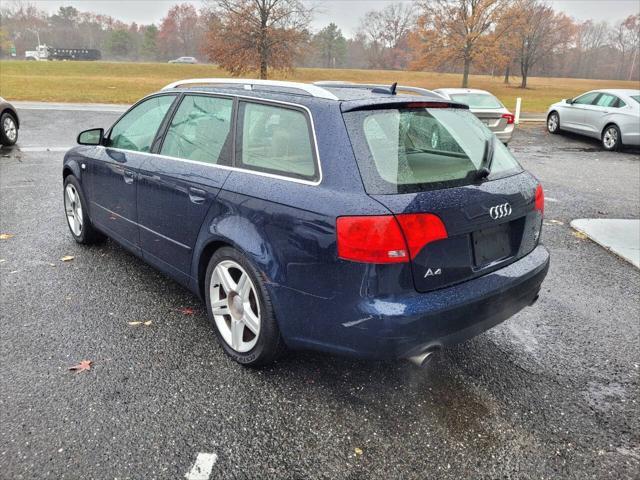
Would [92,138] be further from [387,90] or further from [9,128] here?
[9,128]

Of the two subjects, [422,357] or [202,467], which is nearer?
[202,467]

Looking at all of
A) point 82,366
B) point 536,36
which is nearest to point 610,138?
point 82,366

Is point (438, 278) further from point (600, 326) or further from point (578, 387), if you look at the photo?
point (600, 326)

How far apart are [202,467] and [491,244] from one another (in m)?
1.82

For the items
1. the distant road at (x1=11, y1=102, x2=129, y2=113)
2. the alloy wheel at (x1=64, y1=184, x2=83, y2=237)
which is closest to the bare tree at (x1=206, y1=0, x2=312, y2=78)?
the distant road at (x1=11, y1=102, x2=129, y2=113)

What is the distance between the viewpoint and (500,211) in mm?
2711

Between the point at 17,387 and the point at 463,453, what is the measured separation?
242 cm

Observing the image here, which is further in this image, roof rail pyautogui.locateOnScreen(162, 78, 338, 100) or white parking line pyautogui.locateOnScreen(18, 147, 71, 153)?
white parking line pyautogui.locateOnScreen(18, 147, 71, 153)

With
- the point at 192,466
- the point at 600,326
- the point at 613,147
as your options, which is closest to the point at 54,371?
the point at 192,466

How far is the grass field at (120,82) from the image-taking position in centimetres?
2623

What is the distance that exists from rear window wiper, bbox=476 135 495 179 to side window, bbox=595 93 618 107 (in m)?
13.5

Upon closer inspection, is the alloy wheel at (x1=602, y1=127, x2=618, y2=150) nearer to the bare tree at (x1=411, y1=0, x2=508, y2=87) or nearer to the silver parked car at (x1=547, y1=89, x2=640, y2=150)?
the silver parked car at (x1=547, y1=89, x2=640, y2=150)

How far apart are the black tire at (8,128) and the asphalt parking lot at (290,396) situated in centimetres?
818

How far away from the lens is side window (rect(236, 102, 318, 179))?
265 cm
